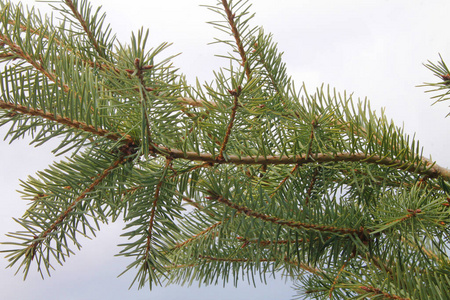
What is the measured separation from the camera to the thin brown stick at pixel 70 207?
36 cm

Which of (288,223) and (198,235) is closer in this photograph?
(288,223)

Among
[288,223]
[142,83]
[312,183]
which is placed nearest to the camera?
[142,83]

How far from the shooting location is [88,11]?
0.60m

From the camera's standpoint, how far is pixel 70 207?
36 cm

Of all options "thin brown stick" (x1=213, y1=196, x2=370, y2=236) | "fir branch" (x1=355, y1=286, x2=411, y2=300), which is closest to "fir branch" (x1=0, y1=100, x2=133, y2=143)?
"thin brown stick" (x1=213, y1=196, x2=370, y2=236)

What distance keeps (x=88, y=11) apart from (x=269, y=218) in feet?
1.30

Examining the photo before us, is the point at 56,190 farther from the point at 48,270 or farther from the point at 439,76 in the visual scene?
the point at 439,76

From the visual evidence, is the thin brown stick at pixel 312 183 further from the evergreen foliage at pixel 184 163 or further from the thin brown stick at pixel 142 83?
the thin brown stick at pixel 142 83

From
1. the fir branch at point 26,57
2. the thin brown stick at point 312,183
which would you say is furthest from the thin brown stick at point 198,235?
the fir branch at point 26,57

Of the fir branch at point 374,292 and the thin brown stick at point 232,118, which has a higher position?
the thin brown stick at point 232,118

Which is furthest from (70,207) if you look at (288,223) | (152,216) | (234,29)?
(234,29)

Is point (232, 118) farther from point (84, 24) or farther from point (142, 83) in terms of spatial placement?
point (84, 24)

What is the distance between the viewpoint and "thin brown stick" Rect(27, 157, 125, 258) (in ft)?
1.17

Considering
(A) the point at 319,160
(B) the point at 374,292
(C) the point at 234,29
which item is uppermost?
(C) the point at 234,29
